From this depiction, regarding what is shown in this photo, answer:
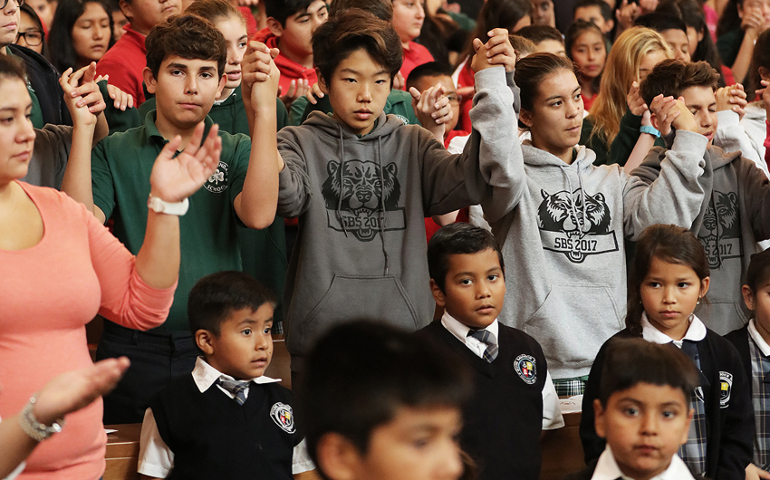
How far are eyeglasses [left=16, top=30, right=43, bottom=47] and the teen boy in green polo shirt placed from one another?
48.2 inches

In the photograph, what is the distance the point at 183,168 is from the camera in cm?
193

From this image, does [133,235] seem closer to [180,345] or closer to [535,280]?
[180,345]

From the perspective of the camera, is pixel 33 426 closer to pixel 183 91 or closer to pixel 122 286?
pixel 122 286

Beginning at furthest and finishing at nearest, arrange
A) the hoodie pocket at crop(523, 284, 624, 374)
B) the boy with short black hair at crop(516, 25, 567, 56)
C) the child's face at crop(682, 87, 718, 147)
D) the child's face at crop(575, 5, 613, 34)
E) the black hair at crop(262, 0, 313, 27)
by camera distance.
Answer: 1. the child's face at crop(575, 5, 613, 34)
2. the boy with short black hair at crop(516, 25, 567, 56)
3. the black hair at crop(262, 0, 313, 27)
4. the child's face at crop(682, 87, 718, 147)
5. the hoodie pocket at crop(523, 284, 624, 374)

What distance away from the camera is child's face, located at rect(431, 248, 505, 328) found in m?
2.60

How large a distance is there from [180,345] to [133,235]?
1.19 ft

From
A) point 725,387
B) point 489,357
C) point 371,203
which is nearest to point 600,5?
point 371,203

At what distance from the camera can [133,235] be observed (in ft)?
8.89

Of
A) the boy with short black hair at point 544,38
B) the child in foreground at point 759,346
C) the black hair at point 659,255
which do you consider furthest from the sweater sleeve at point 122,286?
the boy with short black hair at point 544,38

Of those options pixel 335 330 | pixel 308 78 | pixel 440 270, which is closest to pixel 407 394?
pixel 335 330

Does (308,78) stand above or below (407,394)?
above

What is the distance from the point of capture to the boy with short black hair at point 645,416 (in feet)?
6.81

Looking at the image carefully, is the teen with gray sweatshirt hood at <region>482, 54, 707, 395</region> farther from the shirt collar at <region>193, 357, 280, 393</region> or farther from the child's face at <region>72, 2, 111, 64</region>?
the child's face at <region>72, 2, 111, 64</region>

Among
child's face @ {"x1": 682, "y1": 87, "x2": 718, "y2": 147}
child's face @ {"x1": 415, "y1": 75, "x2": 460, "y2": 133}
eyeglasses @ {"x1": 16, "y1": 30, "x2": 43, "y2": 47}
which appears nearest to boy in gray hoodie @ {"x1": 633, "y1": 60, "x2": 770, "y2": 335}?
child's face @ {"x1": 682, "y1": 87, "x2": 718, "y2": 147}
